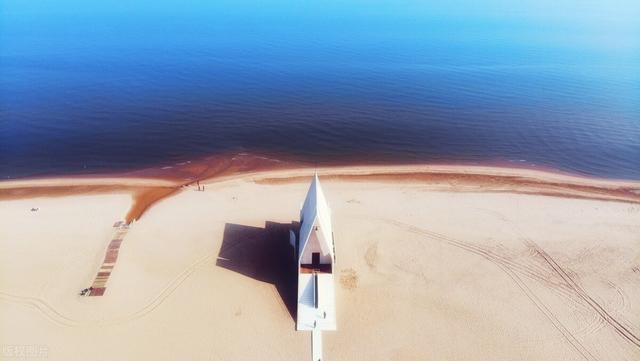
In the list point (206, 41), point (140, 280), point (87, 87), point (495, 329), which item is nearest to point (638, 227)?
point (495, 329)

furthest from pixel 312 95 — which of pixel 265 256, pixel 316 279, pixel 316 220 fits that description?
pixel 316 279

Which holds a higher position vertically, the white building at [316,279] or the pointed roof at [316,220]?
the pointed roof at [316,220]

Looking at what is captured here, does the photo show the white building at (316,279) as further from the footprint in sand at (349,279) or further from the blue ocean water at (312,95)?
the blue ocean water at (312,95)

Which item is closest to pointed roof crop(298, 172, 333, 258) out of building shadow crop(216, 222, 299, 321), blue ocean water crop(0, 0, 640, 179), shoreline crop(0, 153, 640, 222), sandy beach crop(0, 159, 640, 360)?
building shadow crop(216, 222, 299, 321)

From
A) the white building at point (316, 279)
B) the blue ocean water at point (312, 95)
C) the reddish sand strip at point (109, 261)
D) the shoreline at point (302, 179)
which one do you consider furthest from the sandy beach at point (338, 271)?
the blue ocean water at point (312, 95)

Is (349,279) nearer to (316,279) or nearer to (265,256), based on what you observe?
(316,279)

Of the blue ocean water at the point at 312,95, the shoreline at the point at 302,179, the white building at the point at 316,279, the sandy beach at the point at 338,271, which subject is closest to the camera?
the sandy beach at the point at 338,271

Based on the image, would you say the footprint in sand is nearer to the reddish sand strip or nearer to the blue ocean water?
the reddish sand strip
